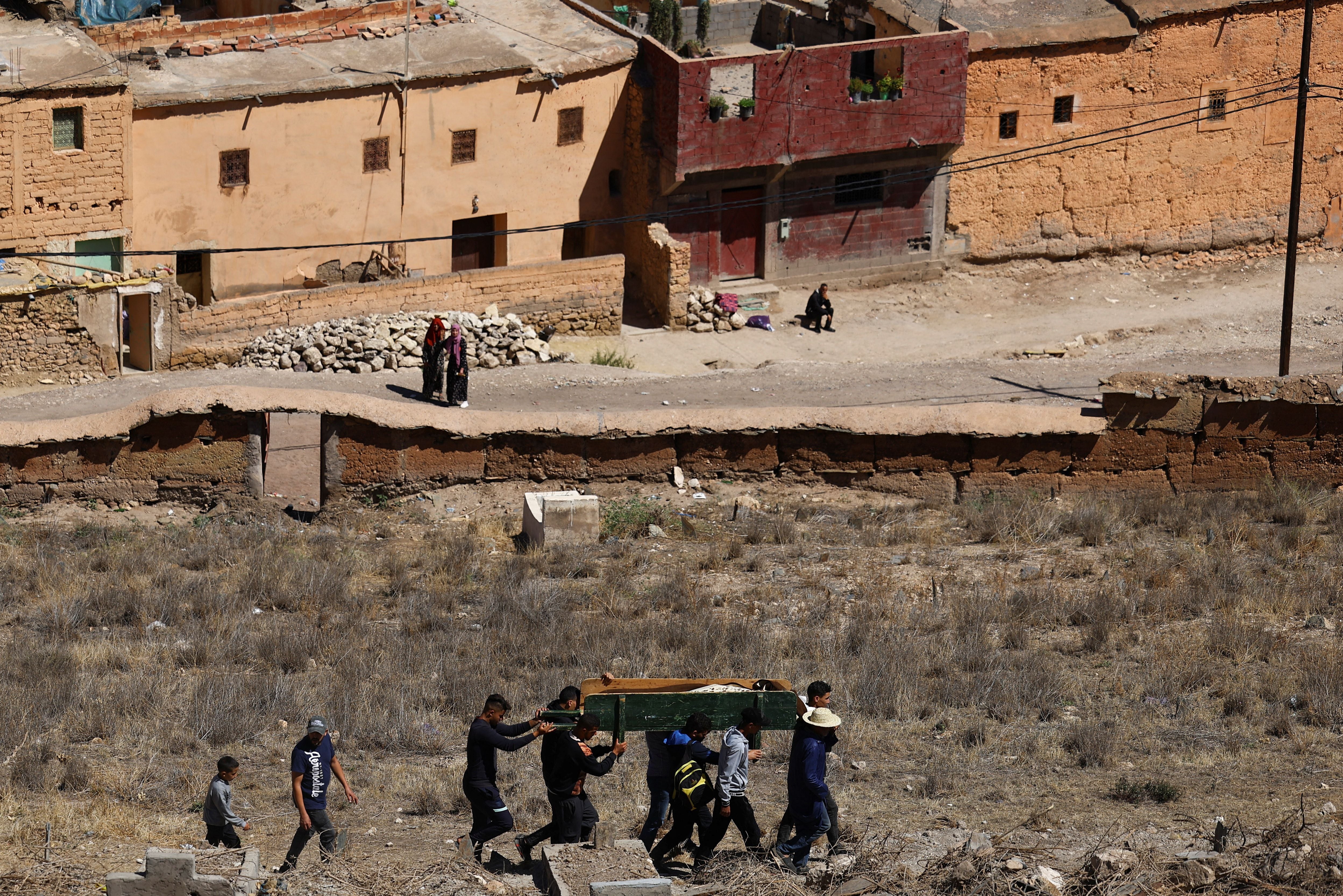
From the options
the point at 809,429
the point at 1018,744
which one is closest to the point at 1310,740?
the point at 1018,744

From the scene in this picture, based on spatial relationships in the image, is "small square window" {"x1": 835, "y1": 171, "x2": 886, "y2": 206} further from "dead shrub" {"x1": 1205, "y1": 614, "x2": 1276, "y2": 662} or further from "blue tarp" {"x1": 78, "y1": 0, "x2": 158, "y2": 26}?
"dead shrub" {"x1": 1205, "y1": 614, "x2": 1276, "y2": 662}

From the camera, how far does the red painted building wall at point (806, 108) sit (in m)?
32.0

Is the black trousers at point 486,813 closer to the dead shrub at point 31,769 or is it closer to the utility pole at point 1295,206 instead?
the dead shrub at point 31,769

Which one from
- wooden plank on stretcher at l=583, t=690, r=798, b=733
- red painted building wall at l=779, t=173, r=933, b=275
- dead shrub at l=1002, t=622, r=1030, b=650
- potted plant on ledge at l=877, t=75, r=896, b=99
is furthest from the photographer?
red painted building wall at l=779, t=173, r=933, b=275

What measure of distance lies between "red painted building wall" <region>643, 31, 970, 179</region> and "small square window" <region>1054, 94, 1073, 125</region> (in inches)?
80.0

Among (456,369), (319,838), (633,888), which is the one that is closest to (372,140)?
(456,369)

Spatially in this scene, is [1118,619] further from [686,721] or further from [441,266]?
[441,266]

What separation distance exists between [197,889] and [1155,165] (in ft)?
90.3

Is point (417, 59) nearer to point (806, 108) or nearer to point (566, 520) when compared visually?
point (806, 108)

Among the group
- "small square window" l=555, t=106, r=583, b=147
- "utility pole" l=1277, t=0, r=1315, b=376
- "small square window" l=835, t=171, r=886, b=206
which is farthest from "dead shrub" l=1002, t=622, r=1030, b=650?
"small square window" l=835, t=171, r=886, b=206

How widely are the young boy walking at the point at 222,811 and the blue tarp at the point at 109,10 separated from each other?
24.0m

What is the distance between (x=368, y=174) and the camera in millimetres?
31250

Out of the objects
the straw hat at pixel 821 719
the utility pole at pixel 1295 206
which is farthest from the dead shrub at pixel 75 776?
the utility pole at pixel 1295 206

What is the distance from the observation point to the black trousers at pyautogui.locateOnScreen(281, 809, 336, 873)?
1257 cm
